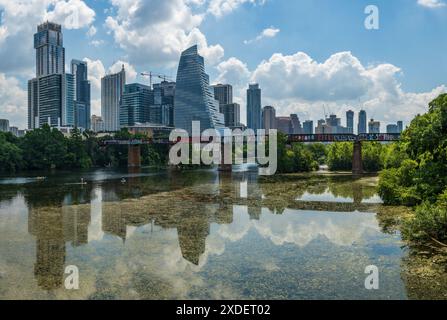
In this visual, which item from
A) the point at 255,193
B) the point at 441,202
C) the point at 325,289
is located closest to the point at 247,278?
the point at 325,289

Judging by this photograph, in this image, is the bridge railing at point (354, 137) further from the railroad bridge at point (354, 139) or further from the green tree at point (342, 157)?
the green tree at point (342, 157)

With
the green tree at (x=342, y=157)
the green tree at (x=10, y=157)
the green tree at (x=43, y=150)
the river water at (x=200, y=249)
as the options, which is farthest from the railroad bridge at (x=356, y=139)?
the green tree at (x=10, y=157)

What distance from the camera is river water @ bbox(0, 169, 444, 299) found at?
18.2 m

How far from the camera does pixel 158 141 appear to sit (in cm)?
13538

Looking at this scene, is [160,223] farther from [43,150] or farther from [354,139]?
[43,150]

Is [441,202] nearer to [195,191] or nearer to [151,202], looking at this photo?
[151,202]

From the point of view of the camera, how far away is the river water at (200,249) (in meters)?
18.2

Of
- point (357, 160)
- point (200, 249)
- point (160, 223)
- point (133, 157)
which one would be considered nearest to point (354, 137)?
point (357, 160)

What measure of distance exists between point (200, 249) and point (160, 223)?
355 inches

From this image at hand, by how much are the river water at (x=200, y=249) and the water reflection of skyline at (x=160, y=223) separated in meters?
0.09

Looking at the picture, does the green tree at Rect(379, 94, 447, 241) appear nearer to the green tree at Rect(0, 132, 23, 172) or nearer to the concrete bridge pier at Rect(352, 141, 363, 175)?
the concrete bridge pier at Rect(352, 141, 363, 175)

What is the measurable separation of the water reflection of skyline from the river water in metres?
0.09

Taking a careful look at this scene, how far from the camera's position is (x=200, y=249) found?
25078 millimetres

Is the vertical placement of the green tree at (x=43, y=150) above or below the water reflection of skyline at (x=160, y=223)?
above
